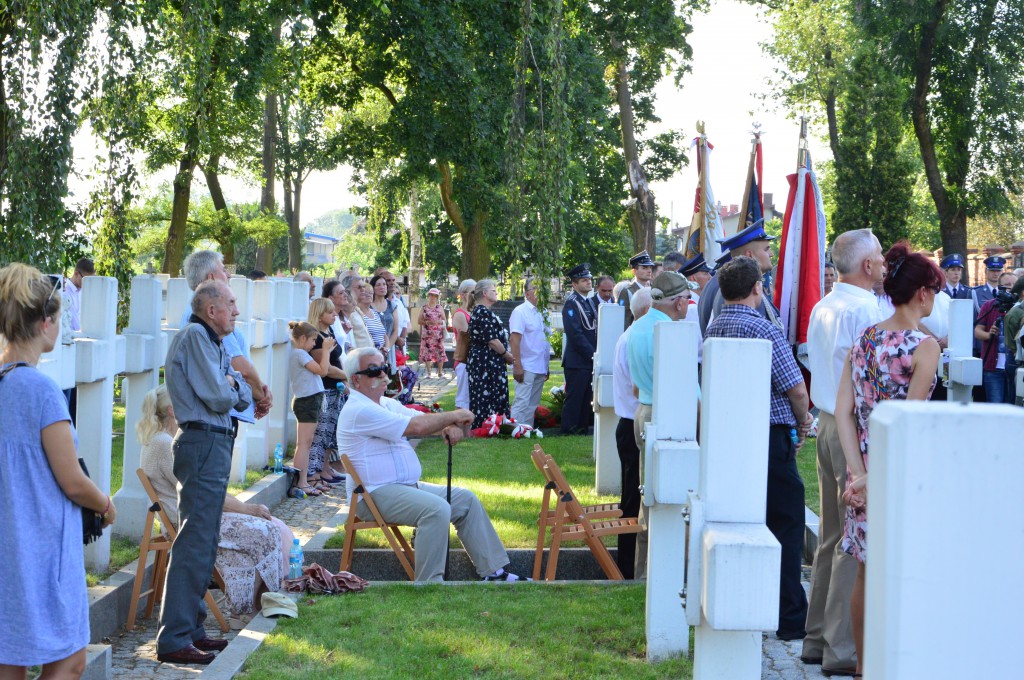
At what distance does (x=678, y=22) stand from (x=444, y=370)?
10.4 meters

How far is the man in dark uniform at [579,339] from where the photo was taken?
47.2ft

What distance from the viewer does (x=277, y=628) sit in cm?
612

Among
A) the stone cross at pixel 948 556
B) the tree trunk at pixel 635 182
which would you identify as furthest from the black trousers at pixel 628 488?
the tree trunk at pixel 635 182

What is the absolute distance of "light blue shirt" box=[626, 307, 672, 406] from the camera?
744 cm

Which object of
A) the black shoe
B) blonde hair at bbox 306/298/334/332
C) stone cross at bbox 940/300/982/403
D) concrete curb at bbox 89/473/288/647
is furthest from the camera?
blonde hair at bbox 306/298/334/332

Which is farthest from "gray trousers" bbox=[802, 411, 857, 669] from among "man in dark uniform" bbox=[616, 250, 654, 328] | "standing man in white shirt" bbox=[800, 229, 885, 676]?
"man in dark uniform" bbox=[616, 250, 654, 328]

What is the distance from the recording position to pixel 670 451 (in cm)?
508

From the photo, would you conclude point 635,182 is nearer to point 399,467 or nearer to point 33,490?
point 399,467

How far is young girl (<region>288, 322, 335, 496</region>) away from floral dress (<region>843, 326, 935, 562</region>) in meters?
7.07

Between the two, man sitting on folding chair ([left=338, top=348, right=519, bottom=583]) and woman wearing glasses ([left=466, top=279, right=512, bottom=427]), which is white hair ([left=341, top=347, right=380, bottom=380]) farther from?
woman wearing glasses ([left=466, top=279, right=512, bottom=427])

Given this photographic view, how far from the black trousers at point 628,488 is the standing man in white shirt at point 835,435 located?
2288 mm

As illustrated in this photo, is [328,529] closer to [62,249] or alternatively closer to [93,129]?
[62,249]

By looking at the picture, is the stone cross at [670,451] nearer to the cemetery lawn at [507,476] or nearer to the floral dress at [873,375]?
the floral dress at [873,375]

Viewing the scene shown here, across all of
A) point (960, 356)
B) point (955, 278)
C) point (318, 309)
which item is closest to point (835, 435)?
point (960, 356)
